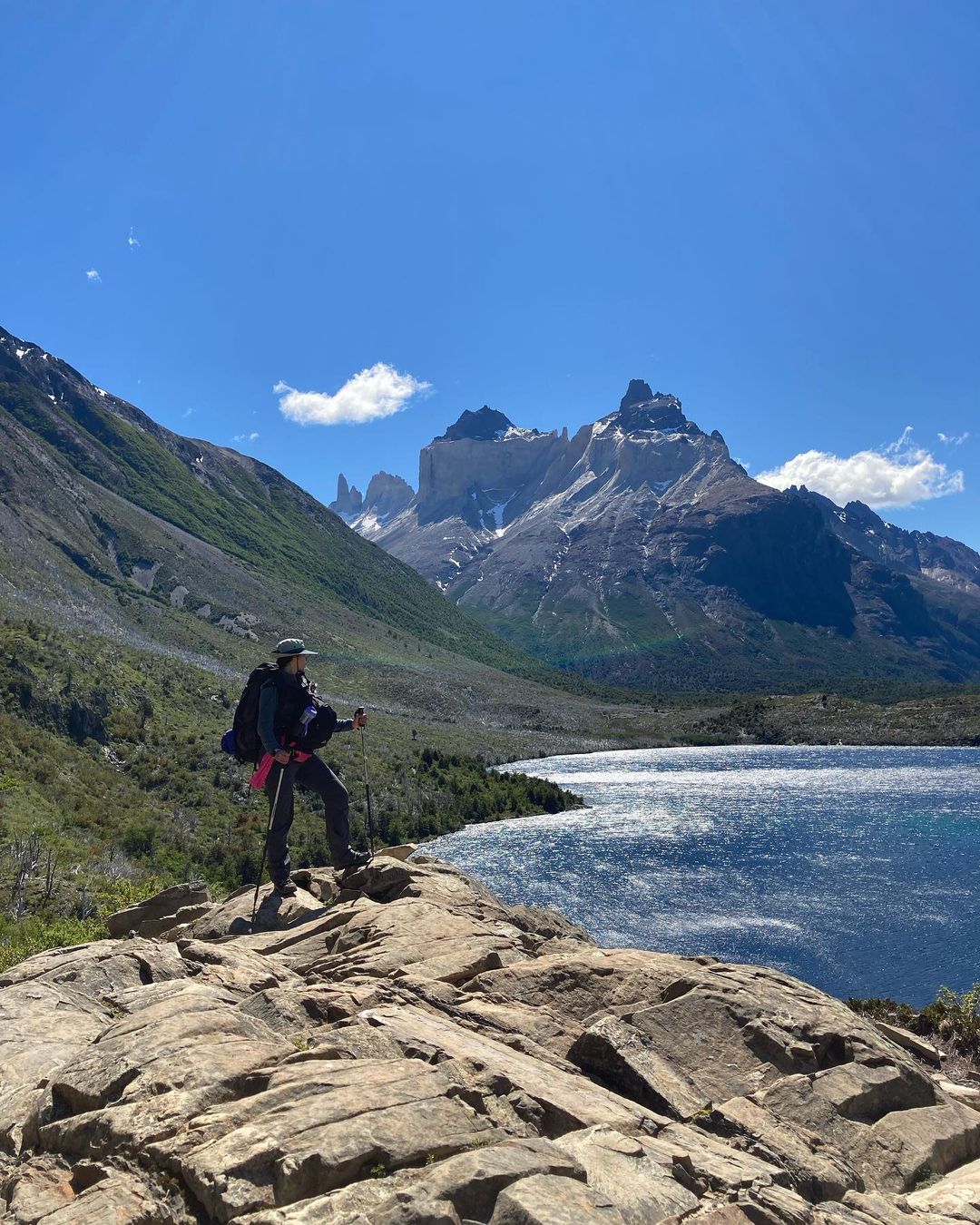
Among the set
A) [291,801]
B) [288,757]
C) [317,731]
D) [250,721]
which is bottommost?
[291,801]

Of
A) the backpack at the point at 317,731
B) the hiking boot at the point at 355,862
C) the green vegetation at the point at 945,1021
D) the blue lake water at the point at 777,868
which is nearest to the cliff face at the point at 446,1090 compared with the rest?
the hiking boot at the point at 355,862

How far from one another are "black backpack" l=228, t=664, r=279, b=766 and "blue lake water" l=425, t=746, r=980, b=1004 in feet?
129

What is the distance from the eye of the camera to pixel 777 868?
70562mm

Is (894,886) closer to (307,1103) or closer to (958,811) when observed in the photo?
(958,811)

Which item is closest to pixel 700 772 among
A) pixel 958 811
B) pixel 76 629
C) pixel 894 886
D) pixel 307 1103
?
pixel 958 811

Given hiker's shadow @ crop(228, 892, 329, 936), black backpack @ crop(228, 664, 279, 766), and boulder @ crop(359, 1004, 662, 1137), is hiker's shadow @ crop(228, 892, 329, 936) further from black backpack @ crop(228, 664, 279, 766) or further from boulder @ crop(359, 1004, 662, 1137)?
boulder @ crop(359, 1004, 662, 1137)

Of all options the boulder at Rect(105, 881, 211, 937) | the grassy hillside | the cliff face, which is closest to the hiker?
the cliff face

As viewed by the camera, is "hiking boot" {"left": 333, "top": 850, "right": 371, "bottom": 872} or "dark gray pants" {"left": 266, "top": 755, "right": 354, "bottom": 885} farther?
"hiking boot" {"left": 333, "top": 850, "right": 371, "bottom": 872}

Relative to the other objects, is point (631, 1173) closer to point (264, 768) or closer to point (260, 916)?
point (264, 768)

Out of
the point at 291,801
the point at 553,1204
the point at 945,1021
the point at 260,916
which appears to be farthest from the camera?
the point at 945,1021

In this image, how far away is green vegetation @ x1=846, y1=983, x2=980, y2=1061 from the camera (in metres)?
20.2

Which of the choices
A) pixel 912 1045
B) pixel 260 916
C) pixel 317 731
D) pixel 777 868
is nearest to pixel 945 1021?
pixel 912 1045

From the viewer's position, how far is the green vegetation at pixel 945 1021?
2023cm

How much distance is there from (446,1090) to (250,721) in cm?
987
